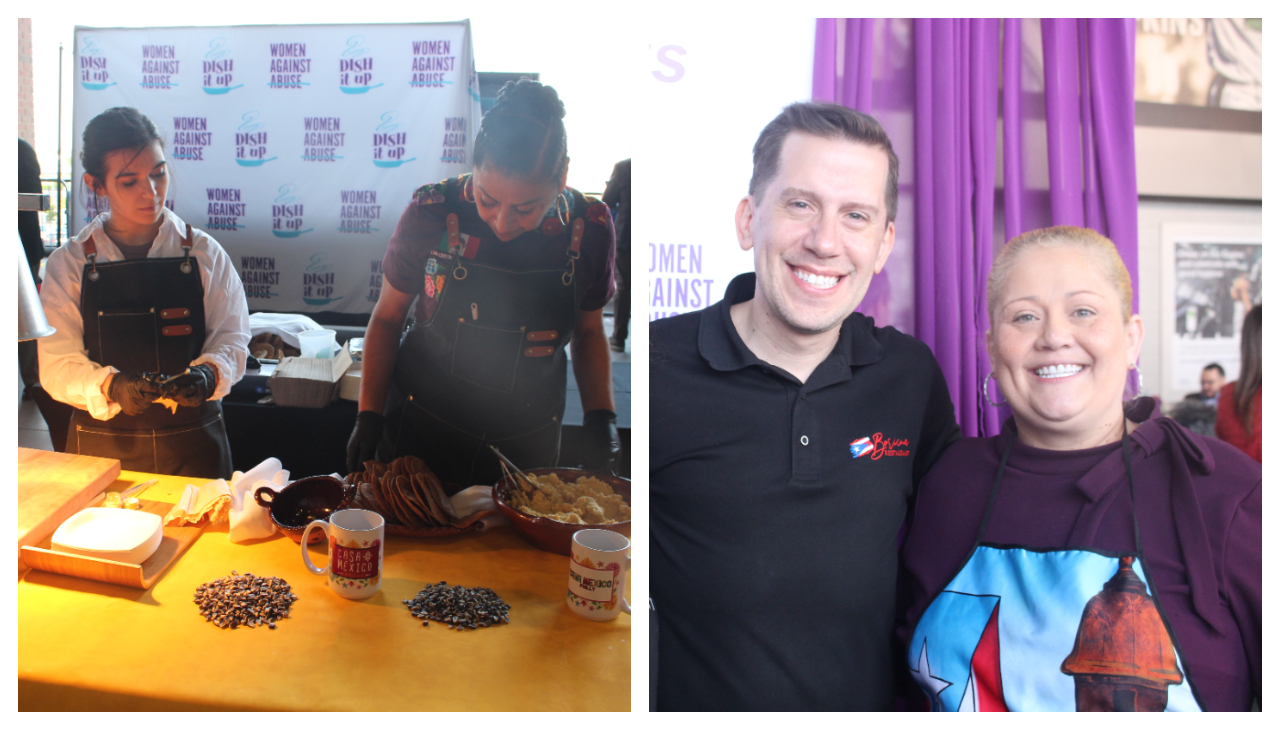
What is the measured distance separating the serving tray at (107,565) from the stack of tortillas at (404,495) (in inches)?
13.7

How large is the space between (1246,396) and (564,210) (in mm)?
1375

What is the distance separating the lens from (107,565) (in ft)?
4.42

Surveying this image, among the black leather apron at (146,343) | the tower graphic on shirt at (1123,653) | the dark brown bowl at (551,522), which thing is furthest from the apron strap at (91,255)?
the tower graphic on shirt at (1123,653)

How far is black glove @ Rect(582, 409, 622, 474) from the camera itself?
5.11 feet

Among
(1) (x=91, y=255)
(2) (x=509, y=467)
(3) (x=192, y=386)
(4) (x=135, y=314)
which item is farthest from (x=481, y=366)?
(1) (x=91, y=255)

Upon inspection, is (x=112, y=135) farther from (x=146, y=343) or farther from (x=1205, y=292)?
(x=1205, y=292)

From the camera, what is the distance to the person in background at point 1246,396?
55.1 inches

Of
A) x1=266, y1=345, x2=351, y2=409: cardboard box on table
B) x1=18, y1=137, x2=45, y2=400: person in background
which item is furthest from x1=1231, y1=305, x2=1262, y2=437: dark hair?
x1=18, y1=137, x2=45, y2=400: person in background

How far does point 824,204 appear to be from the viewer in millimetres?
1310

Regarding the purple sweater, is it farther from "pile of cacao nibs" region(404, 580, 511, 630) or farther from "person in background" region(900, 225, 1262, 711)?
"pile of cacao nibs" region(404, 580, 511, 630)

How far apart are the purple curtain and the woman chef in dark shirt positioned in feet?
1.86

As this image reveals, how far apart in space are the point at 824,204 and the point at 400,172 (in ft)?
2.70

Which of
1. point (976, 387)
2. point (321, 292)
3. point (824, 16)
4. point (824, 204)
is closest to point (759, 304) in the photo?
point (824, 204)

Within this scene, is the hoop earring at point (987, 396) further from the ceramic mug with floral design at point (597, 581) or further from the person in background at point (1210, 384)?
the ceramic mug with floral design at point (597, 581)
